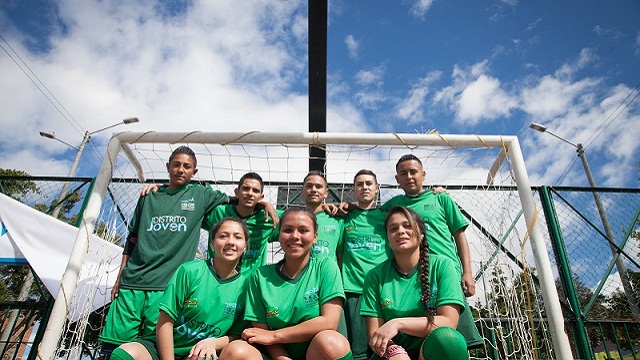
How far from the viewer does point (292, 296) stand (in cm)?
206

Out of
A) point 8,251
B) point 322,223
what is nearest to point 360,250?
point 322,223

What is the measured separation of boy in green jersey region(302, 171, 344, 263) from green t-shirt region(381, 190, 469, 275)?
49 centimetres

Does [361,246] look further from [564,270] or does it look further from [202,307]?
[564,270]

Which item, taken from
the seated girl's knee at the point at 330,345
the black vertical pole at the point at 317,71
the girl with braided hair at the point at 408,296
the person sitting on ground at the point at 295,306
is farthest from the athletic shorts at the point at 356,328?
the black vertical pole at the point at 317,71

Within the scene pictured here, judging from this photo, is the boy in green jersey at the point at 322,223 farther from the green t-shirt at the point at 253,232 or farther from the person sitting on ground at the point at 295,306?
the person sitting on ground at the point at 295,306

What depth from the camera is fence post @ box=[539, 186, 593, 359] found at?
3.48m

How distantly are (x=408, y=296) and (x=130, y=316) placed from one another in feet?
6.16

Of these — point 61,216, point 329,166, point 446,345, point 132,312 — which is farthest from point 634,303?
point 61,216

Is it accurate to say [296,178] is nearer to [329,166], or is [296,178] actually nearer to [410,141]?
[329,166]

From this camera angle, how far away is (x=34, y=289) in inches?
334

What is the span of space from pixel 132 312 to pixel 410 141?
110 inches

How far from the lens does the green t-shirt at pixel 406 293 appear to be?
1.95 m

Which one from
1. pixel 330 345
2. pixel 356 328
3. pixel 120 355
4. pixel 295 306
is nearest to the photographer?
pixel 330 345

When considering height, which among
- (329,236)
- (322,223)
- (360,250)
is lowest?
(360,250)
